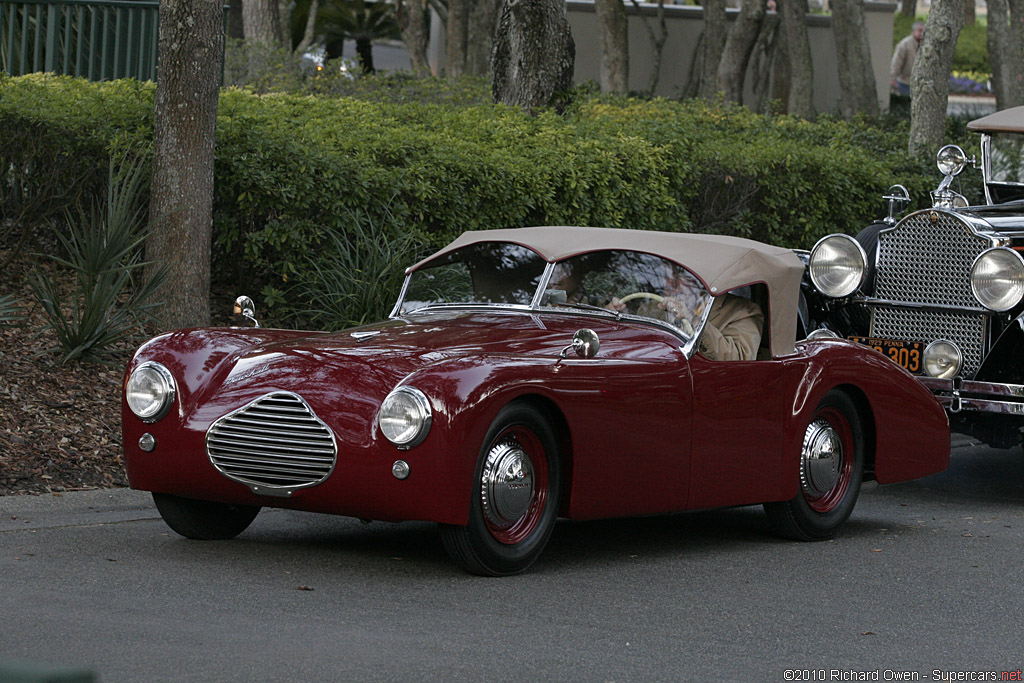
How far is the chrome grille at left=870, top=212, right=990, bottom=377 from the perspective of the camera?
909 cm

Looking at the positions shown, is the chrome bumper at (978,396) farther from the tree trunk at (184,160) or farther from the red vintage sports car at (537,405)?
the tree trunk at (184,160)

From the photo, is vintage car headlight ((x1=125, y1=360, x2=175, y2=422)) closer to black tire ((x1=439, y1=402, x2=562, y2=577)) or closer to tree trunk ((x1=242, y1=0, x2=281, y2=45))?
black tire ((x1=439, y1=402, x2=562, y2=577))

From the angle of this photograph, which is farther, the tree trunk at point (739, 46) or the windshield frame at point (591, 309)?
the tree trunk at point (739, 46)

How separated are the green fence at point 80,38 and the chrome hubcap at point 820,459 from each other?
9.34 m

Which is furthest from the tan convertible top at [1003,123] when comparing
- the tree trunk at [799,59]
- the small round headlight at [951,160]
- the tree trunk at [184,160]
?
the tree trunk at [799,59]

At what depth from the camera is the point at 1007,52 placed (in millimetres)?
23516

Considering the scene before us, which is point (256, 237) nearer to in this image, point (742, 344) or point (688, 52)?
point (742, 344)

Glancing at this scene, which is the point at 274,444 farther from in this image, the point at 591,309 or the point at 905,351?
the point at 905,351

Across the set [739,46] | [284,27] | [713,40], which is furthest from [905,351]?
[284,27]

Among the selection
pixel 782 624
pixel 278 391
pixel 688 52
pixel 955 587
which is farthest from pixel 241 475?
pixel 688 52

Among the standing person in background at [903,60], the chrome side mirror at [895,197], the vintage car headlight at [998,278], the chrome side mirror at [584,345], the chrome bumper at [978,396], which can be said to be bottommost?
the chrome bumper at [978,396]

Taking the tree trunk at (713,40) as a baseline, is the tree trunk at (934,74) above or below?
below

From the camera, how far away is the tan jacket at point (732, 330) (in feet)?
23.0

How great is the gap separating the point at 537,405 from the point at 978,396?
371cm
